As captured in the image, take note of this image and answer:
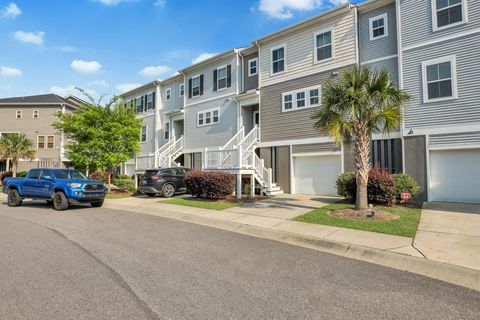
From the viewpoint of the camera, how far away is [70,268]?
509cm

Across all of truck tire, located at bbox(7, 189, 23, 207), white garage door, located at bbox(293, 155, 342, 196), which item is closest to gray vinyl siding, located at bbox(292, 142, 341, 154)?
white garage door, located at bbox(293, 155, 342, 196)

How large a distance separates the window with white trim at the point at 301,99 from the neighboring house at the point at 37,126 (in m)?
27.3

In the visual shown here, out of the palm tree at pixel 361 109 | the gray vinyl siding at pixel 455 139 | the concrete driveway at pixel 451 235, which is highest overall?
the palm tree at pixel 361 109

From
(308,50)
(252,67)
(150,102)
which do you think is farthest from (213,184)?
(150,102)

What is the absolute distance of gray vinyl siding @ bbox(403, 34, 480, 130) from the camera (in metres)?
11.0

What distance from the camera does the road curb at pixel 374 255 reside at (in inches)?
184

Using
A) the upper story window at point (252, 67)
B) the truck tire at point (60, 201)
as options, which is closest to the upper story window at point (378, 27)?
the upper story window at point (252, 67)

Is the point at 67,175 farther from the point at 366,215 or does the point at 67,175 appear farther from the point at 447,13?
the point at 447,13

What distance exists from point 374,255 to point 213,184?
903cm

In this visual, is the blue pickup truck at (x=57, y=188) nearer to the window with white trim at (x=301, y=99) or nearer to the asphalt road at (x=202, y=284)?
Result: the asphalt road at (x=202, y=284)

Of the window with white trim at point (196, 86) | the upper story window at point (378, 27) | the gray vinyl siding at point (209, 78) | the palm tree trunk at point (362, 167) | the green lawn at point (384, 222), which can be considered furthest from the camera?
the window with white trim at point (196, 86)

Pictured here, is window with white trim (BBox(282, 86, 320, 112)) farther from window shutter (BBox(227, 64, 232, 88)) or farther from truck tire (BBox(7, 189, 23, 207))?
truck tire (BBox(7, 189, 23, 207))

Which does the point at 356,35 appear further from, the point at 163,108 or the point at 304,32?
the point at 163,108

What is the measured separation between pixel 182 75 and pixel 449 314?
23132mm
